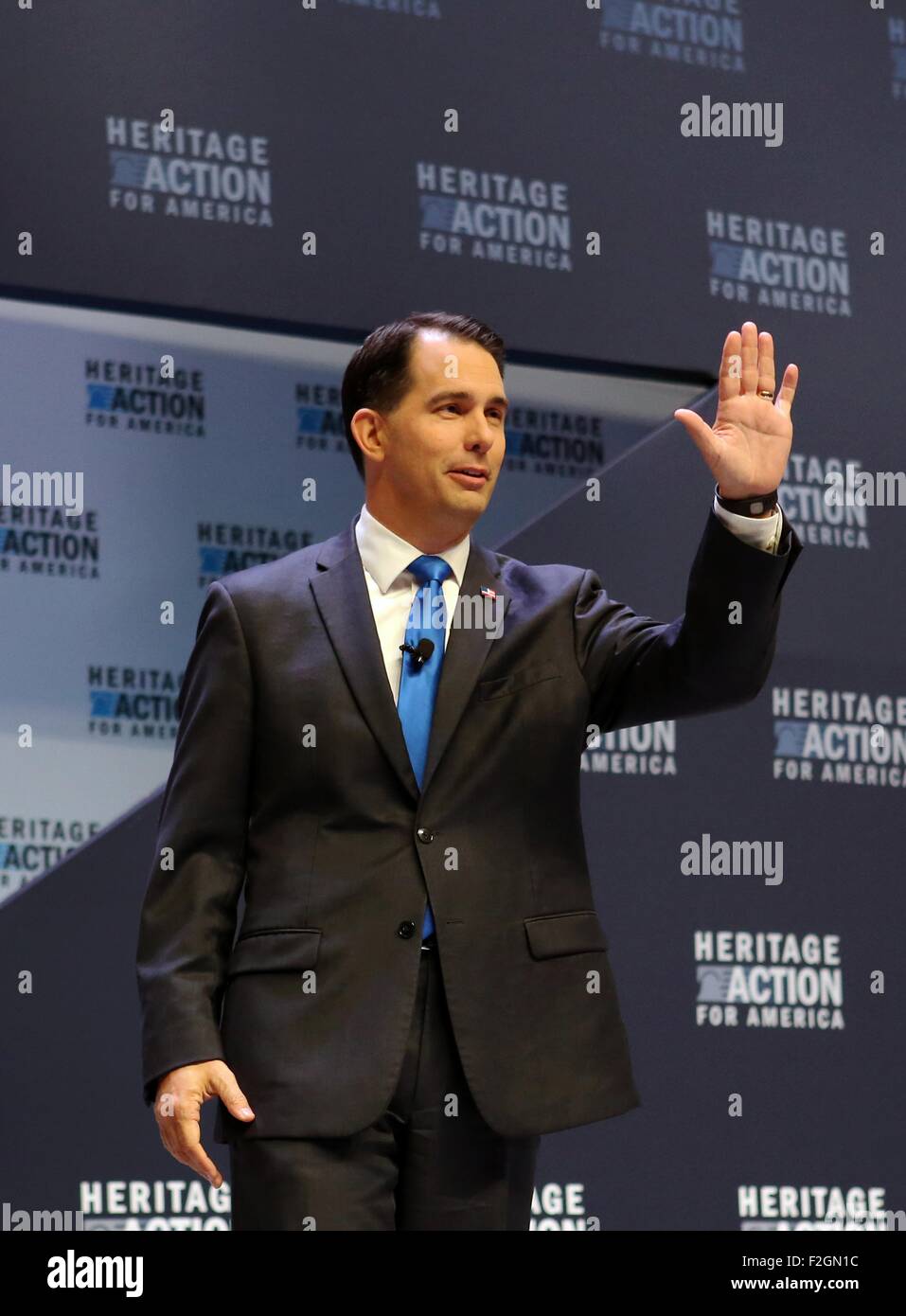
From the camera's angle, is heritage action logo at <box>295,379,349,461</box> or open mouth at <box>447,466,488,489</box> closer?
open mouth at <box>447,466,488,489</box>

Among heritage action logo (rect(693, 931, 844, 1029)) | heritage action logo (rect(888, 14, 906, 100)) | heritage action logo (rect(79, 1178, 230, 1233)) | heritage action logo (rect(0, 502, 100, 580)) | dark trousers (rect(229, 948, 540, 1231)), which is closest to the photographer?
dark trousers (rect(229, 948, 540, 1231))

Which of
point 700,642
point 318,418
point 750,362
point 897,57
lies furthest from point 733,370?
point 897,57

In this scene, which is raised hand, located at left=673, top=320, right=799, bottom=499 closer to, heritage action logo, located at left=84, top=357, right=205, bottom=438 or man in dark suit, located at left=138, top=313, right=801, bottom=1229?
man in dark suit, located at left=138, top=313, right=801, bottom=1229

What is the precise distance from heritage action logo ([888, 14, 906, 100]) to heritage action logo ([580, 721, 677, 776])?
6.24ft

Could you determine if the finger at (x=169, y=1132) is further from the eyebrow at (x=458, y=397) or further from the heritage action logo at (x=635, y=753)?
the heritage action logo at (x=635, y=753)

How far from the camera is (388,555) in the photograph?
99.1 inches

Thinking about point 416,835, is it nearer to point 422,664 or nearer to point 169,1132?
point 422,664

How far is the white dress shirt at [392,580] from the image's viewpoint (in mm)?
2453

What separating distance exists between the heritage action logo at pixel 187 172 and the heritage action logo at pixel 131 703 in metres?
1.08

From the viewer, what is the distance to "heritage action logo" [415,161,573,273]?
4.45m

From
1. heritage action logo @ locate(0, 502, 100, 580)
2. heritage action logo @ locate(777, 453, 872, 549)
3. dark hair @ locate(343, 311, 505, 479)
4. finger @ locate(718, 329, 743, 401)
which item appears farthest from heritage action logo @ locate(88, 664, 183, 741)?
finger @ locate(718, 329, 743, 401)

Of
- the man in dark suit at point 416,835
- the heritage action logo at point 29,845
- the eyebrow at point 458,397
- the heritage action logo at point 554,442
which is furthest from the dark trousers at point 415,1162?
the heritage action logo at point 554,442

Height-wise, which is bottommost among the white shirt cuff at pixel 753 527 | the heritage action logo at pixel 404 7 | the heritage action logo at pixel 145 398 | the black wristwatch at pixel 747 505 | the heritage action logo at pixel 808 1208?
the heritage action logo at pixel 808 1208
